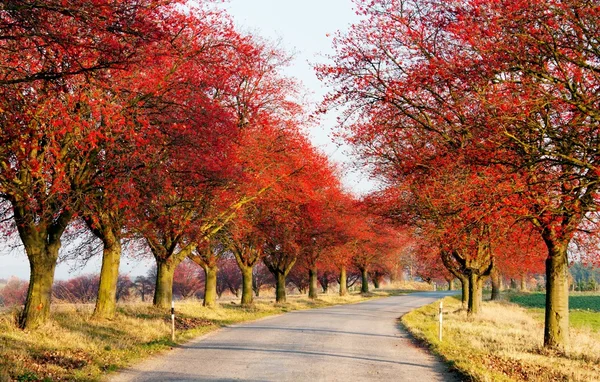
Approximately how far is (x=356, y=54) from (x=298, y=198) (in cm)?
1548

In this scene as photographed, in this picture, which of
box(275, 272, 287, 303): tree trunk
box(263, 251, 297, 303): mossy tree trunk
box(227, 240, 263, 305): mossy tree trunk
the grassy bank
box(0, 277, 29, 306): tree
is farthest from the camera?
box(0, 277, 29, 306): tree

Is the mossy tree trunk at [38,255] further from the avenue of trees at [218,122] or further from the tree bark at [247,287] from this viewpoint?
the tree bark at [247,287]

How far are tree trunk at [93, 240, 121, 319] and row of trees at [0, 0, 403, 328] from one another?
3cm

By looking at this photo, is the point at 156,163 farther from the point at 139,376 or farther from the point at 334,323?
the point at 334,323

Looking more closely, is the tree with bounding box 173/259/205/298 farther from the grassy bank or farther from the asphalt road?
the asphalt road

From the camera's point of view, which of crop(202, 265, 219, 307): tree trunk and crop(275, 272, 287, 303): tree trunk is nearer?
crop(202, 265, 219, 307): tree trunk

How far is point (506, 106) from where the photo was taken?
1085 centimetres

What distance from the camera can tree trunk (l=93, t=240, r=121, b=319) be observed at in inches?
689

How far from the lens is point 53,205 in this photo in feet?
45.8

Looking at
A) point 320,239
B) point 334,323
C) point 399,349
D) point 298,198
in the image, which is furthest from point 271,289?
point 399,349

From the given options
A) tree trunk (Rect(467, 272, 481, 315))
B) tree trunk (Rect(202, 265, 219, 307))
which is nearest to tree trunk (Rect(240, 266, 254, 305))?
tree trunk (Rect(202, 265, 219, 307))

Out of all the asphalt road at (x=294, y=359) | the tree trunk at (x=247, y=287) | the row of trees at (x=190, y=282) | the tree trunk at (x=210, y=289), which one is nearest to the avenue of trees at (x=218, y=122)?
the asphalt road at (x=294, y=359)

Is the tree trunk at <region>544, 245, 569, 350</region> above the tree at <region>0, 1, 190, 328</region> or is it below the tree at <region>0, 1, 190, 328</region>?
below

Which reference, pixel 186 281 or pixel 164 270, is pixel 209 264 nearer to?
pixel 164 270
